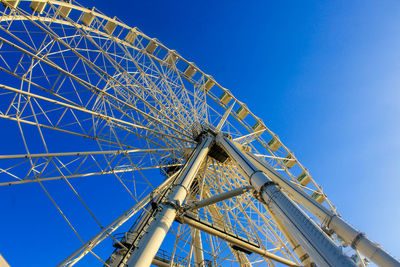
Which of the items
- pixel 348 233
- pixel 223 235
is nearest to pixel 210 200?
pixel 223 235

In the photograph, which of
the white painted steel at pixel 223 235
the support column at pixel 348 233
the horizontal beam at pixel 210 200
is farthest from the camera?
the horizontal beam at pixel 210 200

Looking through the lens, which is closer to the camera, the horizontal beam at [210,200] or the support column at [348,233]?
the support column at [348,233]

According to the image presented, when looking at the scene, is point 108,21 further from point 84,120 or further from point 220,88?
point 220,88

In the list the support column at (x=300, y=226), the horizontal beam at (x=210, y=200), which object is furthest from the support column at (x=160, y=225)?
the support column at (x=300, y=226)

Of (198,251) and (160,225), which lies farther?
(198,251)

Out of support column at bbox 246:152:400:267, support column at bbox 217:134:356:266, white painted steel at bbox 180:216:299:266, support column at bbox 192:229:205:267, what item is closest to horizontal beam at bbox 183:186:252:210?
white painted steel at bbox 180:216:299:266

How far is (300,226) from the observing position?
5.91 meters

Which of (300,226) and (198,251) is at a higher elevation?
(198,251)

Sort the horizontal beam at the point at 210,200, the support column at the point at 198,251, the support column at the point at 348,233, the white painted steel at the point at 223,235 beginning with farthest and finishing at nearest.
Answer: the support column at the point at 198,251, the horizontal beam at the point at 210,200, the white painted steel at the point at 223,235, the support column at the point at 348,233

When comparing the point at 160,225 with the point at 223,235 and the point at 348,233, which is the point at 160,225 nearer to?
the point at 223,235

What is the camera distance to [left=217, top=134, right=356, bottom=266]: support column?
500 cm

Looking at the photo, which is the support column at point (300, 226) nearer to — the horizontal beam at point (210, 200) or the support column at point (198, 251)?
the horizontal beam at point (210, 200)

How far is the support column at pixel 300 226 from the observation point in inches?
197

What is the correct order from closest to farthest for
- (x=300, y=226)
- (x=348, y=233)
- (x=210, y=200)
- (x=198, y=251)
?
1. (x=300, y=226)
2. (x=348, y=233)
3. (x=210, y=200)
4. (x=198, y=251)
